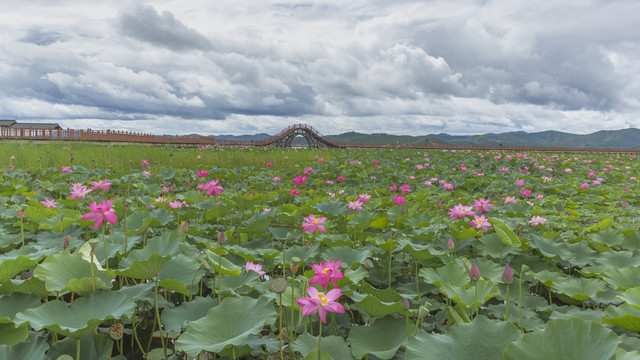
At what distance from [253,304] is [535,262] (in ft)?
6.32

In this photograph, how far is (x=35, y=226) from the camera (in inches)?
96.4

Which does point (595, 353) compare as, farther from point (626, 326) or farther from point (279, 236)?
point (279, 236)

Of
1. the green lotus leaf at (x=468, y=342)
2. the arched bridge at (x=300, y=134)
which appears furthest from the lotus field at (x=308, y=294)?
the arched bridge at (x=300, y=134)

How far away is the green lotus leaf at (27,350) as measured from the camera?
1.00 m

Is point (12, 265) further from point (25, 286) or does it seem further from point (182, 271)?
point (182, 271)

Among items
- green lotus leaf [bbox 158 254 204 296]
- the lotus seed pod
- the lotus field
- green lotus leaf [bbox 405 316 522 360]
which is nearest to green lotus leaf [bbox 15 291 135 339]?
the lotus field

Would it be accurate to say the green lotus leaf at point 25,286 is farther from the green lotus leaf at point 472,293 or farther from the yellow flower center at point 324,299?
the green lotus leaf at point 472,293

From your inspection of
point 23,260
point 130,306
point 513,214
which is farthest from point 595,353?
point 513,214

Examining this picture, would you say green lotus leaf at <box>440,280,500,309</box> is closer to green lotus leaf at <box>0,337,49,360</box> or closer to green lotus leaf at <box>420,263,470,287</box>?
green lotus leaf at <box>420,263,470,287</box>

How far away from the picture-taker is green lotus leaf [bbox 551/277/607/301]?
1.60 meters

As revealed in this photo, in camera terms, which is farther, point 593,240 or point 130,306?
point 593,240

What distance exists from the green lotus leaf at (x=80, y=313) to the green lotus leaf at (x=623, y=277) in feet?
6.90

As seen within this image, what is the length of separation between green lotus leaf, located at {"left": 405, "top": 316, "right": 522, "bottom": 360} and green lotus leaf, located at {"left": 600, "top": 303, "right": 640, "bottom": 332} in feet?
1.78

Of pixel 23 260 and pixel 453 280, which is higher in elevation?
pixel 23 260
